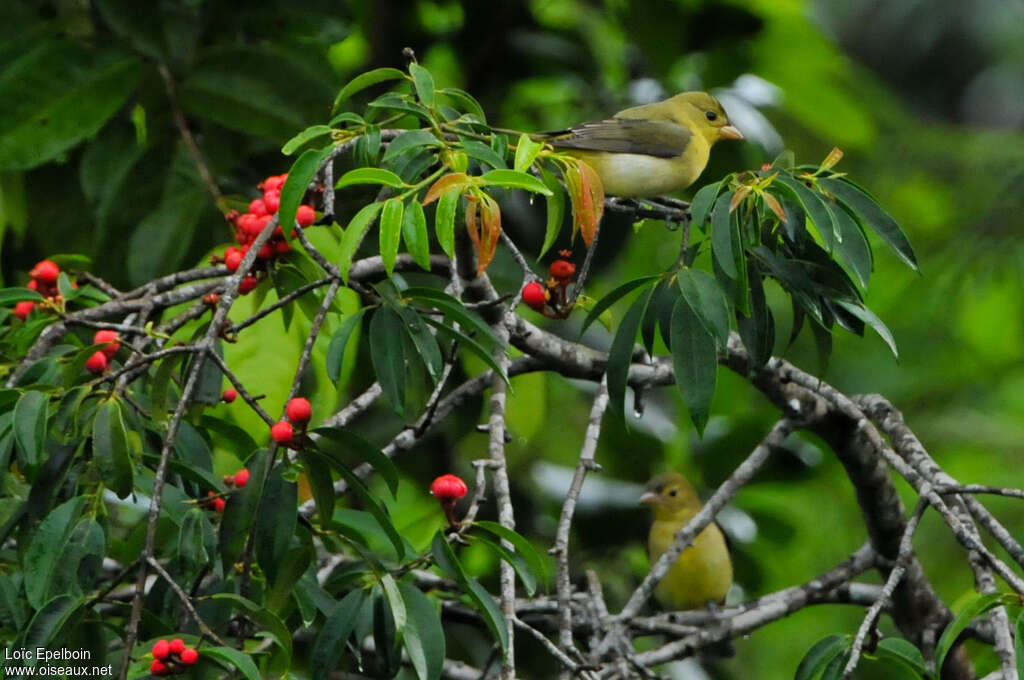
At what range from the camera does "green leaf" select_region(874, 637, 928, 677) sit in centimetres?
253

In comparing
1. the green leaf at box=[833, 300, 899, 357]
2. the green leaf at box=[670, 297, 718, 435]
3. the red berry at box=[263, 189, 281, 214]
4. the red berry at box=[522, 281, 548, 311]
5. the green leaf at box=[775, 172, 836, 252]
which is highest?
the green leaf at box=[775, 172, 836, 252]

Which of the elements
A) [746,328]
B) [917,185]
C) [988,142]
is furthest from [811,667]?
[917,185]

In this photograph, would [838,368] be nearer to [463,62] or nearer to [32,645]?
Answer: [463,62]

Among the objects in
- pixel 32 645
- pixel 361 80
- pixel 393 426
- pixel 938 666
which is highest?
pixel 361 80

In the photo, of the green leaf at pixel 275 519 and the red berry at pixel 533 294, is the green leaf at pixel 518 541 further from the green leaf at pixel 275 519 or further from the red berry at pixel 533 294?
the red berry at pixel 533 294

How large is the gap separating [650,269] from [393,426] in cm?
146

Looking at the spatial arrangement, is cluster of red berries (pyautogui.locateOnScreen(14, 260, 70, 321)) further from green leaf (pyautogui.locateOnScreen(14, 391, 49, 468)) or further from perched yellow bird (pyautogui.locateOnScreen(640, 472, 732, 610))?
perched yellow bird (pyautogui.locateOnScreen(640, 472, 732, 610))

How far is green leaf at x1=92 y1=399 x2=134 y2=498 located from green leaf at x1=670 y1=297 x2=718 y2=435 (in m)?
0.92

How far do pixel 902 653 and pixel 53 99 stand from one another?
282 centimetres

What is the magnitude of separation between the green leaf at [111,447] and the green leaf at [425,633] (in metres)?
0.51

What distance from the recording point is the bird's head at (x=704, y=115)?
14.3 ft

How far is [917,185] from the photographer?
7141 mm

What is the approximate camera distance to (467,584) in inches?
89.3

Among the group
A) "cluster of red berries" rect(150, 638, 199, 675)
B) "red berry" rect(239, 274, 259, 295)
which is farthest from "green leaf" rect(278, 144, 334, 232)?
"cluster of red berries" rect(150, 638, 199, 675)
